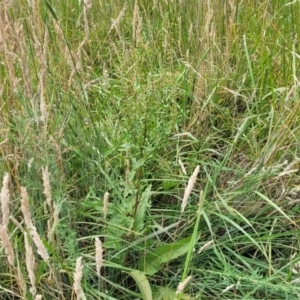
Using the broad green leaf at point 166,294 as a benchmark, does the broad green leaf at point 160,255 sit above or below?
above

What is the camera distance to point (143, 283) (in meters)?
1.10

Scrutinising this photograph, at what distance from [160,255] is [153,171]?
14.0 inches

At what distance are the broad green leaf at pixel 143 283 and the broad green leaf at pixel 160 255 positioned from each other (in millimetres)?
37

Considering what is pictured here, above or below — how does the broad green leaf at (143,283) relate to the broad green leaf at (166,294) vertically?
above

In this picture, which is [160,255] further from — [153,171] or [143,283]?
[153,171]

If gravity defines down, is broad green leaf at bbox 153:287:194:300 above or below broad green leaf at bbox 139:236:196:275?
below

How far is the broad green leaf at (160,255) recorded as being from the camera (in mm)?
1143

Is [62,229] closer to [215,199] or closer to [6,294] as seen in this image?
[6,294]

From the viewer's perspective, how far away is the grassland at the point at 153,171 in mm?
1129

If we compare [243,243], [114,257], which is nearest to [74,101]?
[114,257]

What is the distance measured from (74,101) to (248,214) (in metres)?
0.61

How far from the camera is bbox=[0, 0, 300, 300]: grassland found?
3.70ft

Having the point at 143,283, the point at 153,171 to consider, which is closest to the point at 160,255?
the point at 143,283

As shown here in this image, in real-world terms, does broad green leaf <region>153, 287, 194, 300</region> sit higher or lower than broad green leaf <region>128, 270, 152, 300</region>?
lower
